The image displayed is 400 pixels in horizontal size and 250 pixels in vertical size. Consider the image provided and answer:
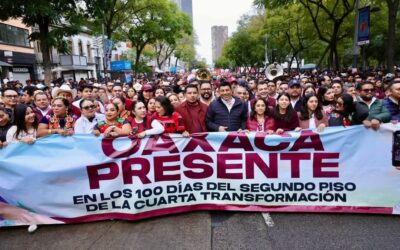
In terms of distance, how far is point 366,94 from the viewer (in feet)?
17.6

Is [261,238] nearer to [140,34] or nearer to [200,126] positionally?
[200,126]

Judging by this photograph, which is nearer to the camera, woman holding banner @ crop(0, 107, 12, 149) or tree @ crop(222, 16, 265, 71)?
woman holding banner @ crop(0, 107, 12, 149)

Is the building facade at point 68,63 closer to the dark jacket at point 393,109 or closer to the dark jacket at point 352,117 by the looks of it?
the dark jacket at point 352,117

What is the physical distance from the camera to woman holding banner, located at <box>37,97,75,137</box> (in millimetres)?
4793

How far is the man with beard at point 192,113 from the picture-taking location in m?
5.29

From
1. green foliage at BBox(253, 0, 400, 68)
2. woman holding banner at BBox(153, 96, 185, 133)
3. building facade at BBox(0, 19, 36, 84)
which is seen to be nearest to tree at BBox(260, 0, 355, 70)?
green foliage at BBox(253, 0, 400, 68)

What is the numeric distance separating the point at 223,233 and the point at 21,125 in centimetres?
302

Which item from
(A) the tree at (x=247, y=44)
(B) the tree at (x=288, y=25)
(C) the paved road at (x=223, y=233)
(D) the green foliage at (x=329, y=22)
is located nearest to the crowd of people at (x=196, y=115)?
(C) the paved road at (x=223, y=233)

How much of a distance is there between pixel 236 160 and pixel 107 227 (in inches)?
73.5

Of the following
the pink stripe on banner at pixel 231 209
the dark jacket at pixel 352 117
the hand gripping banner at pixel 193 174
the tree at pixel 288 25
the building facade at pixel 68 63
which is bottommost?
the pink stripe on banner at pixel 231 209

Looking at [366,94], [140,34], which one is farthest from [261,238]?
[140,34]

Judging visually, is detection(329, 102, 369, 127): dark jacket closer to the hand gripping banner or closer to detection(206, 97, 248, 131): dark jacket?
the hand gripping banner

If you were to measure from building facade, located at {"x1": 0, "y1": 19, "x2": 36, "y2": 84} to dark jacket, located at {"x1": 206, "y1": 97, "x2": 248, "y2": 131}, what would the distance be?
24.5 metres

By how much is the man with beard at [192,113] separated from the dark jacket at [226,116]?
115 millimetres
